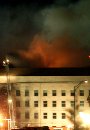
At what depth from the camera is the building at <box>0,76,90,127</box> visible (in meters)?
70.8

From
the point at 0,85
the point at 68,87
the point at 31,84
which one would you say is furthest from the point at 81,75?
the point at 0,85

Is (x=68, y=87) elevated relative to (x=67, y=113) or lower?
elevated

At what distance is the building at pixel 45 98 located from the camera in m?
70.8

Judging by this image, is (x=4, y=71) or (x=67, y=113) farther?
(x=4, y=71)

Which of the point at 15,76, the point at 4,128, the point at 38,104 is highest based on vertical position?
the point at 15,76

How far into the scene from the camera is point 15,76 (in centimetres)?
7150

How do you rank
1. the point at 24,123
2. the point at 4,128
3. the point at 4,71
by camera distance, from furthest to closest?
the point at 4,71 → the point at 24,123 → the point at 4,128

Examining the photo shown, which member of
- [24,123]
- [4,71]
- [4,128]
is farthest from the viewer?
[4,71]

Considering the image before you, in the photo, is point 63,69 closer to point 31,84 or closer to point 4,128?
point 31,84

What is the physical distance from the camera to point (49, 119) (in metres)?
70.9

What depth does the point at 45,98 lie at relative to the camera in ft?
234

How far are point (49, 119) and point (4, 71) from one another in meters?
12.5

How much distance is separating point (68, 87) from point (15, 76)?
9.13 m

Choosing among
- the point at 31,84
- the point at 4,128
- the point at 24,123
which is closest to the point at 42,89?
the point at 31,84
